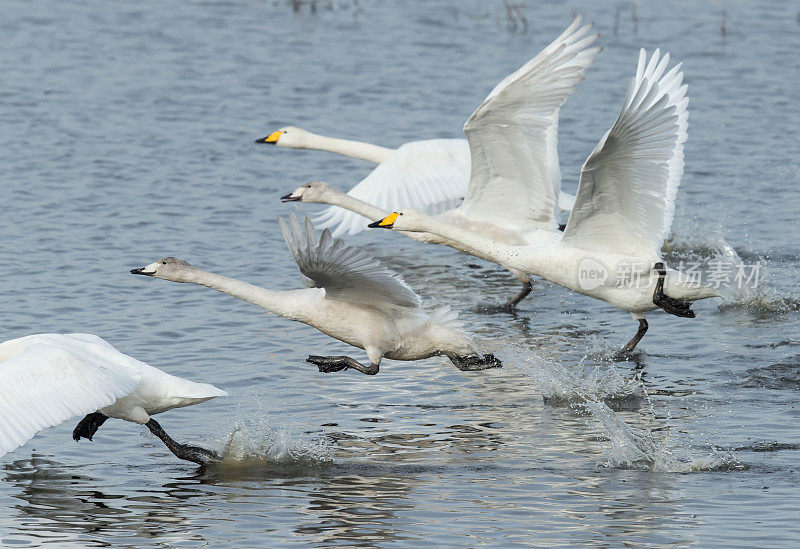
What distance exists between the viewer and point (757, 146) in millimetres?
16953

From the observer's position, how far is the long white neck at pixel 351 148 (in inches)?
549

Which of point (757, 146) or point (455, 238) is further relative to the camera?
point (757, 146)

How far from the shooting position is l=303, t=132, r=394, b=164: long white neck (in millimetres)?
13945

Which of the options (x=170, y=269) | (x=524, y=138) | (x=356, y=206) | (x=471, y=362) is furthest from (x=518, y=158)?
(x=170, y=269)

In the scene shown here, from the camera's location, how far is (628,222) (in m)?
10.0

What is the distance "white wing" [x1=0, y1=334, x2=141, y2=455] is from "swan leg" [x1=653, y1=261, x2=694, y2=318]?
3.96 meters

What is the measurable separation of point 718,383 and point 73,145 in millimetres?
9410

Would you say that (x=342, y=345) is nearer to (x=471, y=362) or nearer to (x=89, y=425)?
(x=471, y=362)

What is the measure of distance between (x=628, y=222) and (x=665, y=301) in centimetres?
62

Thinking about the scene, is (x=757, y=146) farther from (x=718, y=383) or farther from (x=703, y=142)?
(x=718, y=383)

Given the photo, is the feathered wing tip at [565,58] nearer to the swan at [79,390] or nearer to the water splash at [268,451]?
the water splash at [268,451]

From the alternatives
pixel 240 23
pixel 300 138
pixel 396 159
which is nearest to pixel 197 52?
pixel 240 23

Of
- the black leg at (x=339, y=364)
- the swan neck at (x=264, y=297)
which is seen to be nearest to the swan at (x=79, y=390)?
the swan neck at (x=264, y=297)

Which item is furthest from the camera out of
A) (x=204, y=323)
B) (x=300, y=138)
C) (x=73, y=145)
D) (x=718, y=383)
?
→ (x=73, y=145)
